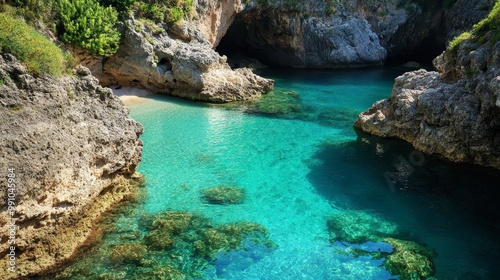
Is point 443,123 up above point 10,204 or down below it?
above

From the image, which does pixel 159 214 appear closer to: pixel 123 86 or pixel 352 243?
pixel 352 243

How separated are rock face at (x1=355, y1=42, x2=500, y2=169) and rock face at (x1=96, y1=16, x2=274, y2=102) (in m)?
11.6

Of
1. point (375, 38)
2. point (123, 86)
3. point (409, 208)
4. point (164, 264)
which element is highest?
point (375, 38)

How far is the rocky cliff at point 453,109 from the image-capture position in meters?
16.5

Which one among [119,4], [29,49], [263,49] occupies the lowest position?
[29,49]

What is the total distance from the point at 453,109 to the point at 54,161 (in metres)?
16.0

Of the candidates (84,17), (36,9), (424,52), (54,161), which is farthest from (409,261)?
(424,52)

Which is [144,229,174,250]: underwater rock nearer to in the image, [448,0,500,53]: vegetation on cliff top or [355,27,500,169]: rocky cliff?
[355,27,500,169]: rocky cliff

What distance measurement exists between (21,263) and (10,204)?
163 centimetres

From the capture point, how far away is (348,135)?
2272cm

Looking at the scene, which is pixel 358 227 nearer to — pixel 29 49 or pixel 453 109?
pixel 453 109

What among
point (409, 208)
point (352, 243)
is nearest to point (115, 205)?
point (352, 243)

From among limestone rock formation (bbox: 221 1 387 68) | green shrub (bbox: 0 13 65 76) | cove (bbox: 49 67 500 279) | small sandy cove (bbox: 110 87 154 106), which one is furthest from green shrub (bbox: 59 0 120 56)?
limestone rock formation (bbox: 221 1 387 68)

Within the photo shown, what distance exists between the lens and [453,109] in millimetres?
17750
